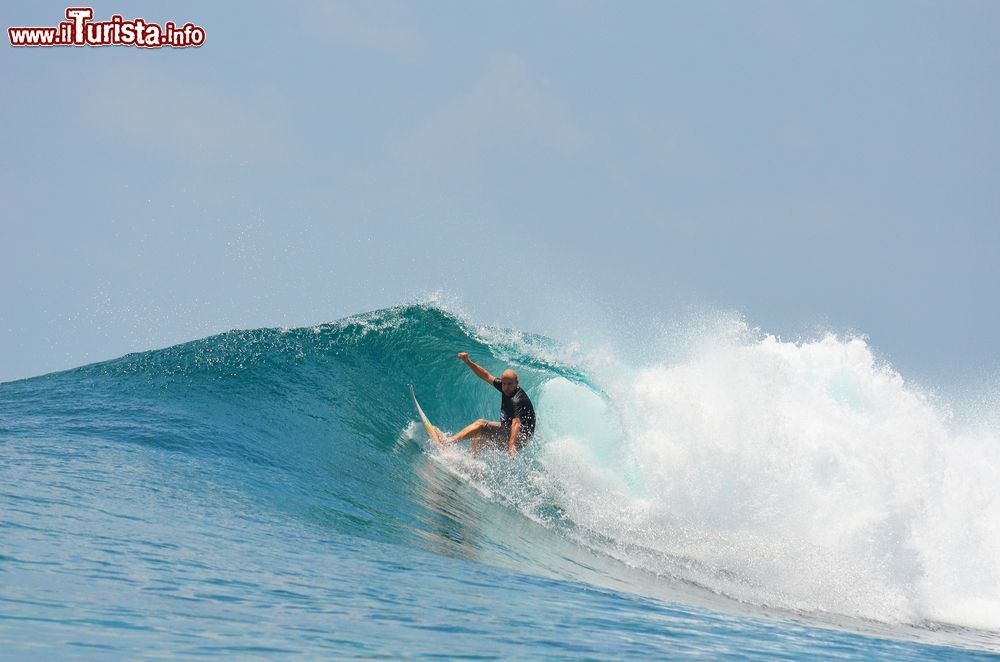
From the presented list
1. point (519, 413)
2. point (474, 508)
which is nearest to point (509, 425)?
point (519, 413)

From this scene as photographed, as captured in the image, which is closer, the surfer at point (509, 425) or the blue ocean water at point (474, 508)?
the blue ocean water at point (474, 508)

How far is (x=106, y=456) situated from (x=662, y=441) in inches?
261

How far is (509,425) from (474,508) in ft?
5.44

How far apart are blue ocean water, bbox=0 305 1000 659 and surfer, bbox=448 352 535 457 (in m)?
0.31

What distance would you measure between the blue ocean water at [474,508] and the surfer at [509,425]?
31cm

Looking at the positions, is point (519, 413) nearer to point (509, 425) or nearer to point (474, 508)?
point (509, 425)

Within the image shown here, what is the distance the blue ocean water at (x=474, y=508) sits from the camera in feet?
14.7

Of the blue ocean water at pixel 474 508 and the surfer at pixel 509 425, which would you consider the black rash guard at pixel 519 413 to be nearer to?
the surfer at pixel 509 425

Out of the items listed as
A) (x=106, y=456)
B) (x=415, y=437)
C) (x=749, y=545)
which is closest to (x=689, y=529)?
(x=749, y=545)

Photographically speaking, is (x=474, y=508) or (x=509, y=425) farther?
(x=509, y=425)

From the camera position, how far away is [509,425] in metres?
10.3

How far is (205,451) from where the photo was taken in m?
8.71

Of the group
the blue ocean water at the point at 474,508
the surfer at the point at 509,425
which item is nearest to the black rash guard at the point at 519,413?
the surfer at the point at 509,425

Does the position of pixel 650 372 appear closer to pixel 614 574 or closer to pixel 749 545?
pixel 749 545
